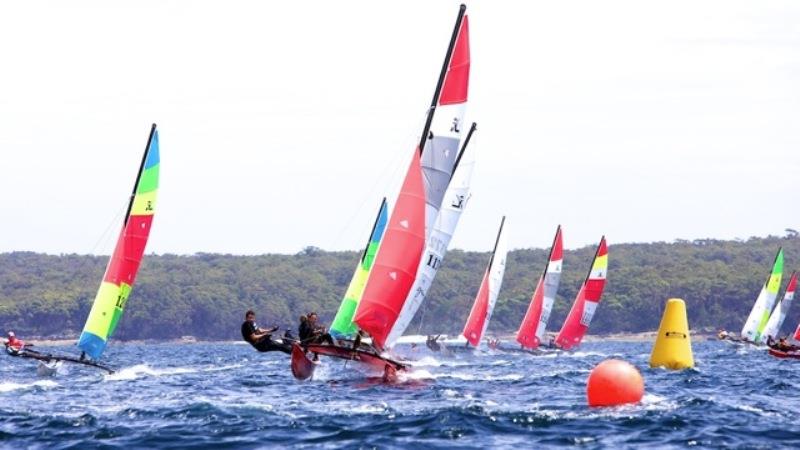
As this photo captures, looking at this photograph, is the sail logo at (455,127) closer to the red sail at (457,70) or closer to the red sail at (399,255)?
the red sail at (457,70)

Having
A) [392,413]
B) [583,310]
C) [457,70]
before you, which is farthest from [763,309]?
[392,413]

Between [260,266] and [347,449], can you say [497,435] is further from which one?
[260,266]

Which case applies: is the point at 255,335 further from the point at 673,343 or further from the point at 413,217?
the point at 673,343

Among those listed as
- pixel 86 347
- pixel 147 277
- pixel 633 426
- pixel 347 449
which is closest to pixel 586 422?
pixel 633 426

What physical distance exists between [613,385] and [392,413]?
3861 millimetres

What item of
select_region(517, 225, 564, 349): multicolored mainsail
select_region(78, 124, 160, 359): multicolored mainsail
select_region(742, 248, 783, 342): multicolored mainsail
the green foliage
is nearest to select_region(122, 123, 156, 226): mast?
select_region(78, 124, 160, 359): multicolored mainsail

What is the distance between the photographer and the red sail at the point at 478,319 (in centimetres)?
5928

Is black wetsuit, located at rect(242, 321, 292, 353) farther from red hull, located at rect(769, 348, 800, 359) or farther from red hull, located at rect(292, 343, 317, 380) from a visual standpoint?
red hull, located at rect(769, 348, 800, 359)

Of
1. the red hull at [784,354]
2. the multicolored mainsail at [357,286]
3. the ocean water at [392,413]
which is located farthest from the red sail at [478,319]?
the ocean water at [392,413]

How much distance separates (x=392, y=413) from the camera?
23656 millimetres

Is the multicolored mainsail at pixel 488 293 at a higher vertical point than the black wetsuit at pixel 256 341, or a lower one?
higher

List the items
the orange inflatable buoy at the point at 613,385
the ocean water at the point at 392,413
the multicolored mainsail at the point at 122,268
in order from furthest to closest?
the multicolored mainsail at the point at 122,268
the orange inflatable buoy at the point at 613,385
the ocean water at the point at 392,413

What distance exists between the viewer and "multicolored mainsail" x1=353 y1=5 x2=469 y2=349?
106 feet

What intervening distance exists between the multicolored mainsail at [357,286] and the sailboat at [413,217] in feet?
28.5
